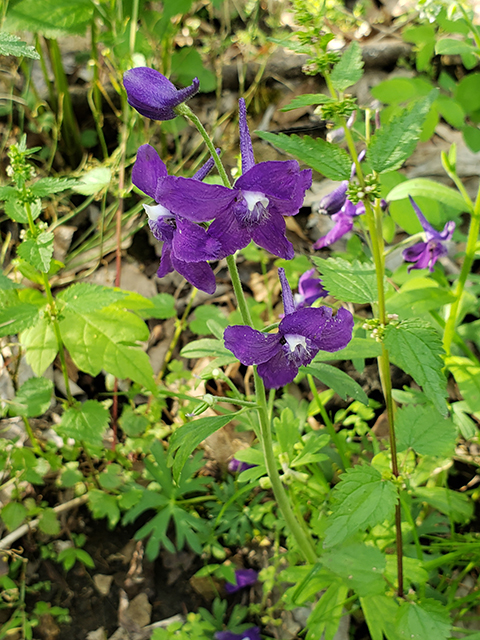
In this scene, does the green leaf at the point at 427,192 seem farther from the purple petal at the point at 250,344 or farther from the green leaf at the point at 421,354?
the purple petal at the point at 250,344

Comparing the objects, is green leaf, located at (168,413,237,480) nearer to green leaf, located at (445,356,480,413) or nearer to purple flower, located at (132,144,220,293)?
purple flower, located at (132,144,220,293)

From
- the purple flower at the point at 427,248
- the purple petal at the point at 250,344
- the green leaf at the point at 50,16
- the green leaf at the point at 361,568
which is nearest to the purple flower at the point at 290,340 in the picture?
the purple petal at the point at 250,344

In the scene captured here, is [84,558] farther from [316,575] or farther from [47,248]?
[47,248]

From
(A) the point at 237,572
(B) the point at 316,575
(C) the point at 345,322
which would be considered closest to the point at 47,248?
(C) the point at 345,322

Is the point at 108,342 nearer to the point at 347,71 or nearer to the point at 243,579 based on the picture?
the point at 243,579

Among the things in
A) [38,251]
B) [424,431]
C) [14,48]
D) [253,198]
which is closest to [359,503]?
[424,431]
